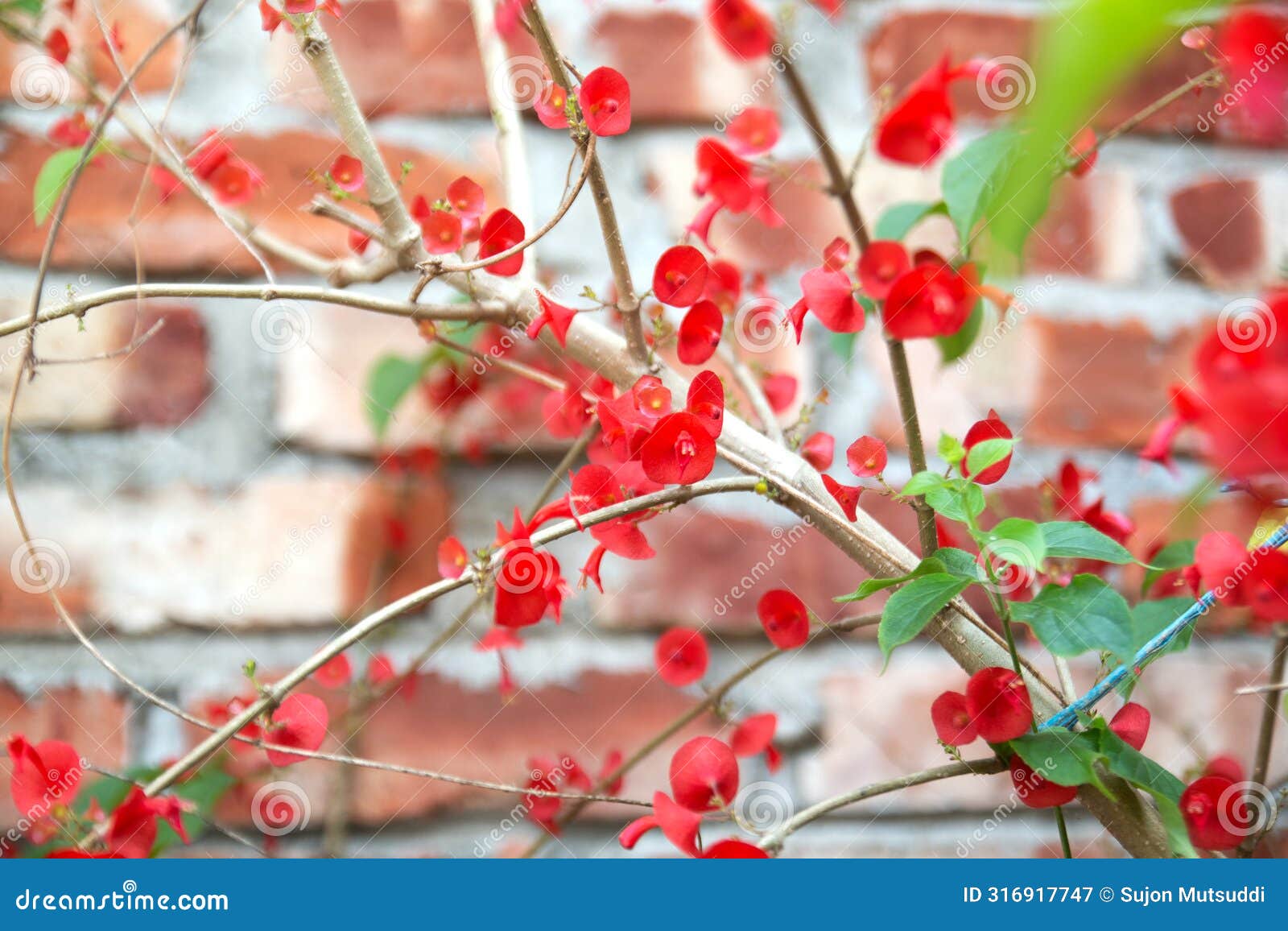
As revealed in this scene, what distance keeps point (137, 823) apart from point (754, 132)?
31 cm

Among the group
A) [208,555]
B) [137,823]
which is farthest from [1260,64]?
[208,555]

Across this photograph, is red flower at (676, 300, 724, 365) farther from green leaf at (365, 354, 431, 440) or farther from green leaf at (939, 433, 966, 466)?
green leaf at (365, 354, 431, 440)

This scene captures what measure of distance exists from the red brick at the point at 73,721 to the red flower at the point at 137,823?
170 millimetres

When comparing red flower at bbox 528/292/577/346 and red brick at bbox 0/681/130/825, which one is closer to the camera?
red flower at bbox 528/292/577/346

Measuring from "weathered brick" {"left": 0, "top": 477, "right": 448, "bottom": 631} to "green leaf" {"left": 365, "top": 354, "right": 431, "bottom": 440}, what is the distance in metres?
0.06

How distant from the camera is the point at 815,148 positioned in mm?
498

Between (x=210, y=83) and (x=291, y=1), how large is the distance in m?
0.22

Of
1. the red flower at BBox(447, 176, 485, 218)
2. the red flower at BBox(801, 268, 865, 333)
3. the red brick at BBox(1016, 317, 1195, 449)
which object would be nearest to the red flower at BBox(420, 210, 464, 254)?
the red flower at BBox(447, 176, 485, 218)

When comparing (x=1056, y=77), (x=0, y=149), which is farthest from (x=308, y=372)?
(x=1056, y=77)

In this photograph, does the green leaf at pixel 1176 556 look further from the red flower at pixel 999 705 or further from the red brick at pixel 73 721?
the red brick at pixel 73 721

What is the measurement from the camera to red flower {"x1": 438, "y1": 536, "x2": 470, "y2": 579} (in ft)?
1.05

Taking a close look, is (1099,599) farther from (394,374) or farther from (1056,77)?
(394,374)

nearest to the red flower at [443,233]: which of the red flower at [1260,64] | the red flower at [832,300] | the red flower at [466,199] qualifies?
the red flower at [466,199]
